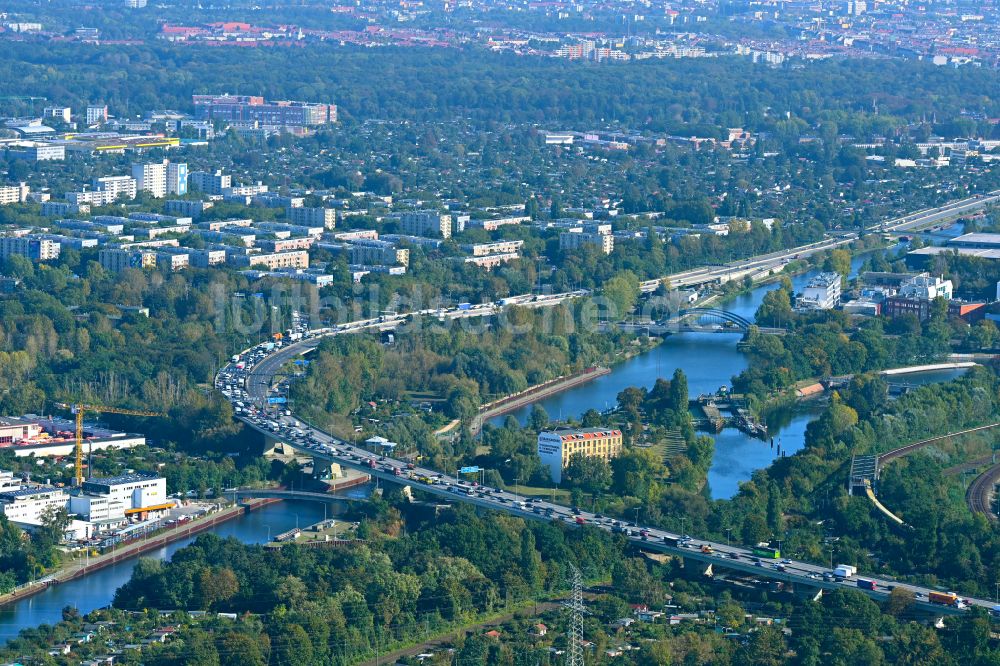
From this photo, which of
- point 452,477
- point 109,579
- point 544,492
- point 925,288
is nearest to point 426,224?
point 925,288

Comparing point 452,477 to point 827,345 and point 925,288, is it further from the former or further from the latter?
point 925,288

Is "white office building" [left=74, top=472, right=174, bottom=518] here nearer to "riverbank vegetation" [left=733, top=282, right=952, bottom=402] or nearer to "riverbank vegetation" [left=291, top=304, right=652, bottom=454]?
"riverbank vegetation" [left=291, top=304, right=652, bottom=454]

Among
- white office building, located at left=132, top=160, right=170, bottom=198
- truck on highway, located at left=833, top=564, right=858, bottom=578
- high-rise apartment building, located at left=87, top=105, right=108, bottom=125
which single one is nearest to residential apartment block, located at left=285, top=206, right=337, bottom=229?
white office building, located at left=132, top=160, right=170, bottom=198

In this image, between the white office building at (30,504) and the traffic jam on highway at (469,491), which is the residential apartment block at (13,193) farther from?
the white office building at (30,504)

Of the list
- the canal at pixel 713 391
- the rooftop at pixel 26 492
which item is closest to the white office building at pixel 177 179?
the canal at pixel 713 391

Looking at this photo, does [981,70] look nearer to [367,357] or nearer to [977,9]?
[977,9]

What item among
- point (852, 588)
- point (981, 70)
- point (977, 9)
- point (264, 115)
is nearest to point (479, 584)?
point (852, 588)
